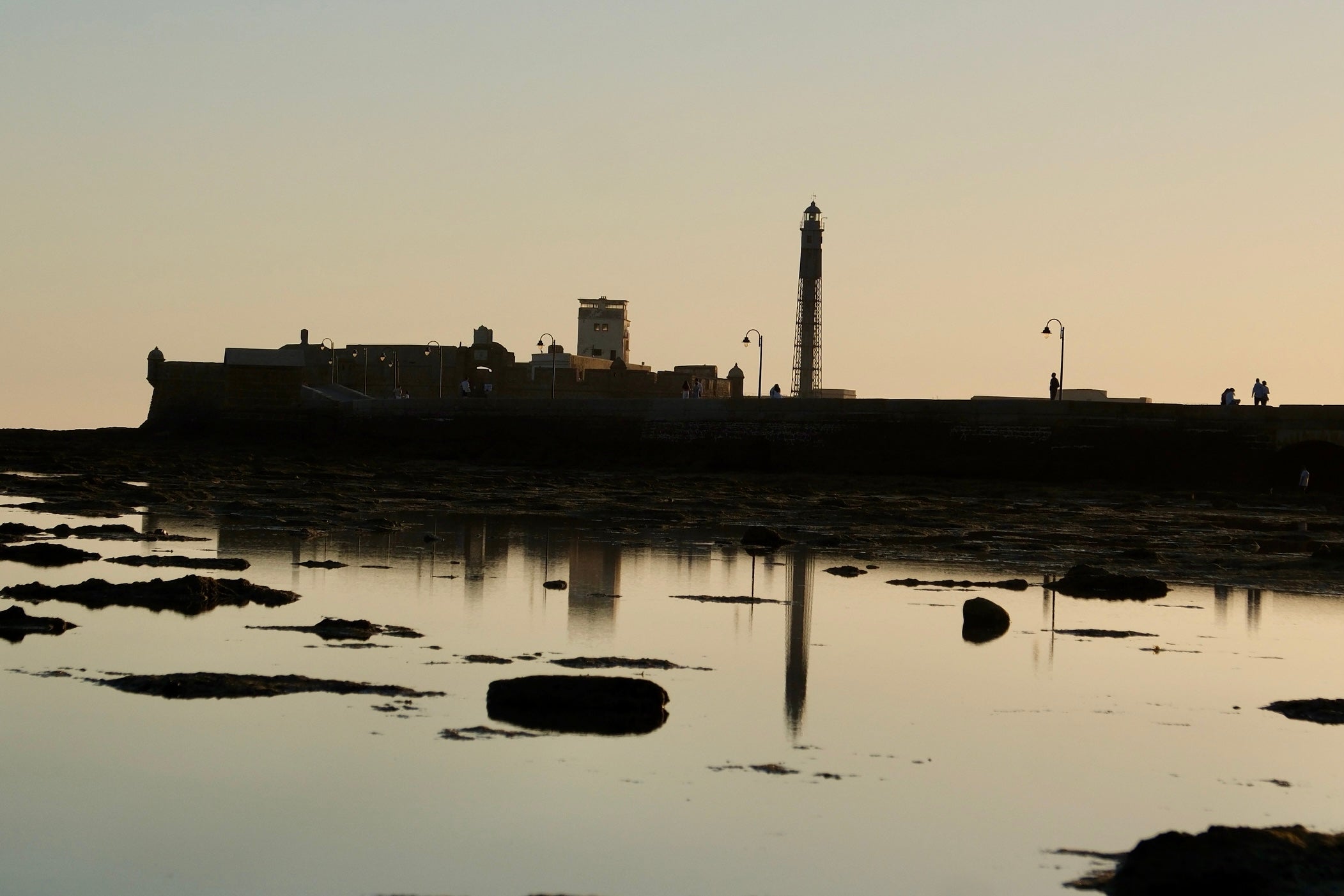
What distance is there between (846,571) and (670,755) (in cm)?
865

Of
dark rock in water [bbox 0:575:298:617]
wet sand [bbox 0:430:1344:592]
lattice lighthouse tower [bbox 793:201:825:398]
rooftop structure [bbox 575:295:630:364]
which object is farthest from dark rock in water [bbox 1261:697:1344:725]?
rooftop structure [bbox 575:295:630:364]

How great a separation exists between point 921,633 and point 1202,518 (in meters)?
16.0

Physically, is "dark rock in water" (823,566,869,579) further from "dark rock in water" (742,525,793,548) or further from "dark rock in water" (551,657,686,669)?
"dark rock in water" (551,657,686,669)

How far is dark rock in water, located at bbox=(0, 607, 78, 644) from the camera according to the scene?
10.7 m

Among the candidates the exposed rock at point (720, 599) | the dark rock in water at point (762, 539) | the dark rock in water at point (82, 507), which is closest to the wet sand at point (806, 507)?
the dark rock in water at point (82, 507)

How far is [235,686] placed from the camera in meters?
9.05

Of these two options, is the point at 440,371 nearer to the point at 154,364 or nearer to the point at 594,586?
the point at 154,364

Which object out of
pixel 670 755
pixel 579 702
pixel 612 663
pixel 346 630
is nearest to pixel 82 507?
pixel 346 630

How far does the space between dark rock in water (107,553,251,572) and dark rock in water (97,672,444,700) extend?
18.9 ft

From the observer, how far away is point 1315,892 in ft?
18.4

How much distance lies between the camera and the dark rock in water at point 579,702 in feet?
28.0

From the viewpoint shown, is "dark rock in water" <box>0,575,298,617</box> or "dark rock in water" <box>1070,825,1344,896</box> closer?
"dark rock in water" <box>1070,825,1344,896</box>

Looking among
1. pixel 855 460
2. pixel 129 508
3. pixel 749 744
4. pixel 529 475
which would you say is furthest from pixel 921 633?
pixel 855 460

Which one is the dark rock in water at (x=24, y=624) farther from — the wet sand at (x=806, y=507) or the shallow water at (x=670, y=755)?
the wet sand at (x=806, y=507)
